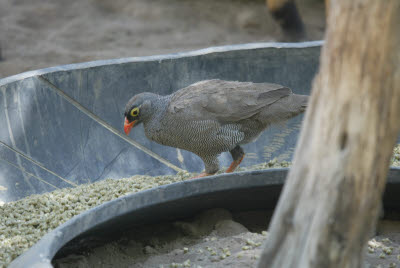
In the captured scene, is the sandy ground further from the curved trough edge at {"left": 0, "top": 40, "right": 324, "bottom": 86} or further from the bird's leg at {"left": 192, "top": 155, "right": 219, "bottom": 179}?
the curved trough edge at {"left": 0, "top": 40, "right": 324, "bottom": 86}

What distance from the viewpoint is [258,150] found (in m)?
3.90

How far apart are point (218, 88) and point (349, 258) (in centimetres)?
204

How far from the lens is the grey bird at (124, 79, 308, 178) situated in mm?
3389

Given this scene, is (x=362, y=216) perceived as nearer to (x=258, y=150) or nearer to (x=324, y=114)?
(x=324, y=114)

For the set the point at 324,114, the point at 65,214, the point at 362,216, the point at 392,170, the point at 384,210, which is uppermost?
the point at 324,114

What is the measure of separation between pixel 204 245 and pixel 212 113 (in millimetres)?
1187

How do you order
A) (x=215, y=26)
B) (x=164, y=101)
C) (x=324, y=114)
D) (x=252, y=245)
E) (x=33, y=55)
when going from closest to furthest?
(x=324, y=114), (x=252, y=245), (x=164, y=101), (x=33, y=55), (x=215, y=26)

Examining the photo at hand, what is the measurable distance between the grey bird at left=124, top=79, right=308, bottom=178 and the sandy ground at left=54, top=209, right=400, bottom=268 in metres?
0.90

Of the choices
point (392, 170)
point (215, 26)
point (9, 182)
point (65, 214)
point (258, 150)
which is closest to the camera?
point (392, 170)

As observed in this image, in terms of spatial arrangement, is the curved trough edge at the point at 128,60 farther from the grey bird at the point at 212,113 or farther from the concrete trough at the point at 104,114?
the grey bird at the point at 212,113

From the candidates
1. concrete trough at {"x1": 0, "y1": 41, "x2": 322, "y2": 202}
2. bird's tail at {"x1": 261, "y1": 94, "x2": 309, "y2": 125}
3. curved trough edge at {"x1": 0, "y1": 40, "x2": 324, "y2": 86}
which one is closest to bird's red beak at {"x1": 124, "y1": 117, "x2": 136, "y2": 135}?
concrete trough at {"x1": 0, "y1": 41, "x2": 322, "y2": 202}

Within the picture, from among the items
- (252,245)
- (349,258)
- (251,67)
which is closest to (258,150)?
(251,67)

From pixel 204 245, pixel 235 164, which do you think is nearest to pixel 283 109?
pixel 235 164

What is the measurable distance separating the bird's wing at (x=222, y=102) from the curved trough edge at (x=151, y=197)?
1.04 meters
